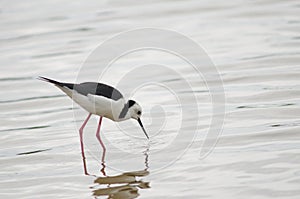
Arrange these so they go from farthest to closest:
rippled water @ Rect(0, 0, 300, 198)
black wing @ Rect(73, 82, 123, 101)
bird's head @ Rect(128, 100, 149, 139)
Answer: bird's head @ Rect(128, 100, 149, 139) → black wing @ Rect(73, 82, 123, 101) → rippled water @ Rect(0, 0, 300, 198)

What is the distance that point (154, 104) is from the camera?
10.4 m

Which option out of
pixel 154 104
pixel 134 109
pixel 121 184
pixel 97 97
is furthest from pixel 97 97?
pixel 154 104

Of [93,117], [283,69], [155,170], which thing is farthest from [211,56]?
[155,170]

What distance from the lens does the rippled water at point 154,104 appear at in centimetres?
757

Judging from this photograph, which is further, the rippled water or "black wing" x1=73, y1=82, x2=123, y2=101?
"black wing" x1=73, y1=82, x2=123, y2=101

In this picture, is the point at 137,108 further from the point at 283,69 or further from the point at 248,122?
the point at 283,69

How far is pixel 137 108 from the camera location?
348 inches

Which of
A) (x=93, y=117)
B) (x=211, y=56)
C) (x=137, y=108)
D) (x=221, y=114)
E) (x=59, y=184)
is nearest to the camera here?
(x=59, y=184)

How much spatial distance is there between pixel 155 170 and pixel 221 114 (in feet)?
6.40

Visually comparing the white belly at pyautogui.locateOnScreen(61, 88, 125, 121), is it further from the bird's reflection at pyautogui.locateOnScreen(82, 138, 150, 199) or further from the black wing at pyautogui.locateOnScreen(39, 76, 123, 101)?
the bird's reflection at pyautogui.locateOnScreen(82, 138, 150, 199)

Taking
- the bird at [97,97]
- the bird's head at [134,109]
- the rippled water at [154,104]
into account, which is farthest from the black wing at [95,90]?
the rippled water at [154,104]

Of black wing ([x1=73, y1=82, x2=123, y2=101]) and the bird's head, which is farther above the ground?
black wing ([x1=73, y1=82, x2=123, y2=101])


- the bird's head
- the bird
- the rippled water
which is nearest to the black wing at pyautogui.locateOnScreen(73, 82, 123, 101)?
the bird

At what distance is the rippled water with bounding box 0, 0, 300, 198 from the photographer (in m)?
7.57
